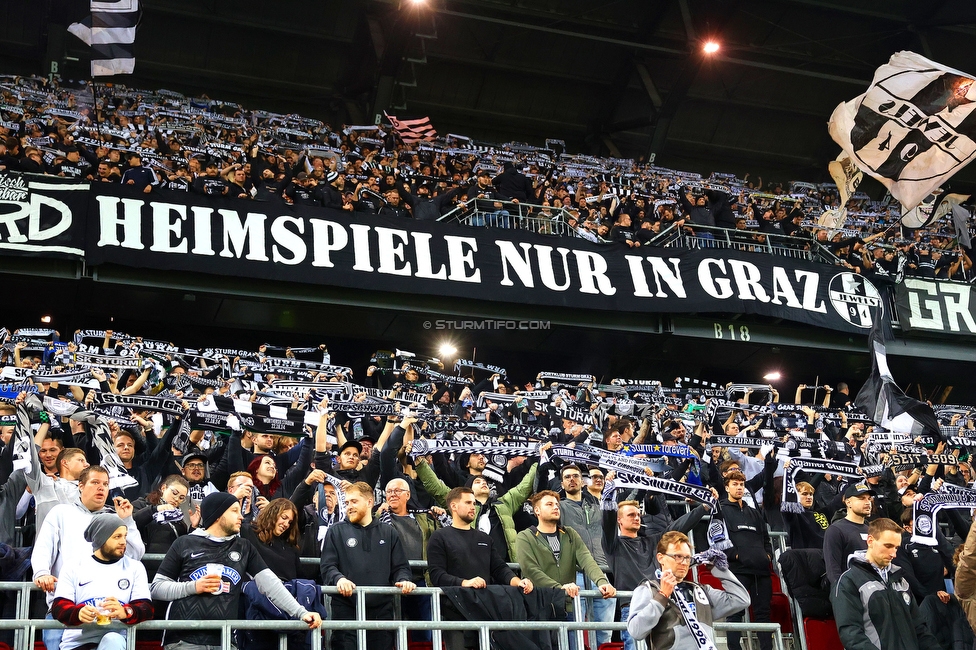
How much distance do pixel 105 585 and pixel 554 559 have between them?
3150 mm

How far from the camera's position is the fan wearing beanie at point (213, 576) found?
19.6 ft

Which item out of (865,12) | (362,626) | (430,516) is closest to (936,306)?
(865,12)

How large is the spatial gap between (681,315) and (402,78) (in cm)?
855

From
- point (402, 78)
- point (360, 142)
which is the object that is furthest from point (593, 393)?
point (402, 78)

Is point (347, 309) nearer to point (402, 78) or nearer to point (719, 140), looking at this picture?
point (402, 78)

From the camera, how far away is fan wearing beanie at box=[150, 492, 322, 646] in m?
5.98

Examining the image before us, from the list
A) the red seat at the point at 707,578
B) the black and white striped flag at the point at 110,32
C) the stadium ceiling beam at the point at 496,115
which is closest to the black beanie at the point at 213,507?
the red seat at the point at 707,578

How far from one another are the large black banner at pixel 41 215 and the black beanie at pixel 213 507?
9.84 metres

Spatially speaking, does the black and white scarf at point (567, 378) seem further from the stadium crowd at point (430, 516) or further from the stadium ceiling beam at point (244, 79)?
the stadium ceiling beam at point (244, 79)

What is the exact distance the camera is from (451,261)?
56.6ft

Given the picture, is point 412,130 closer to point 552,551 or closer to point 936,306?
point 936,306

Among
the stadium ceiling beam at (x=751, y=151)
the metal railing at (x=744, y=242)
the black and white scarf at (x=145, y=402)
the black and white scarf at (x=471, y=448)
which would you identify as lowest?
the black and white scarf at (x=471, y=448)

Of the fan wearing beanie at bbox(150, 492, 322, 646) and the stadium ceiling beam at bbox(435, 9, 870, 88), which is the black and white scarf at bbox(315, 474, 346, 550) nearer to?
the fan wearing beanie at bbox(150, 492, 322, 646)

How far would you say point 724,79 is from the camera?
85.7 ft
